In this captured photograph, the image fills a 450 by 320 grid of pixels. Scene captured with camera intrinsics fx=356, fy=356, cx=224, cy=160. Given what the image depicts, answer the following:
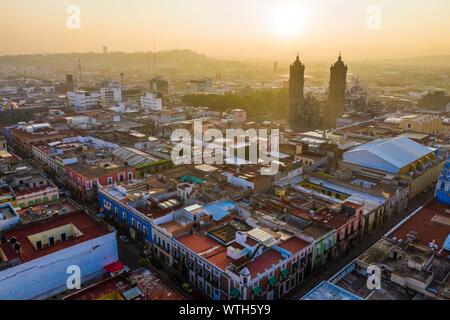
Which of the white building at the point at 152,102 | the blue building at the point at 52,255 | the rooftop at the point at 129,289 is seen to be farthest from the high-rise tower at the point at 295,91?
the rooftop at the point at 129,289

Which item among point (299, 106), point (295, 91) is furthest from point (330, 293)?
point (295, 91)

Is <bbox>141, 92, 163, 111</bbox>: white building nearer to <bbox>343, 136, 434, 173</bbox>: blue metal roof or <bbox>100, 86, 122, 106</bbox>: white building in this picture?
<bbox>100, 86, 122, 106</bbox>: white building

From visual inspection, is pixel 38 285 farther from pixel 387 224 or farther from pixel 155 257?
pixel 387 224

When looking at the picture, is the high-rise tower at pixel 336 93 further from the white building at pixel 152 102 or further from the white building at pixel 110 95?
the white building at pixel 110 95

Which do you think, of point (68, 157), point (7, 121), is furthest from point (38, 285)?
point (7, 121)

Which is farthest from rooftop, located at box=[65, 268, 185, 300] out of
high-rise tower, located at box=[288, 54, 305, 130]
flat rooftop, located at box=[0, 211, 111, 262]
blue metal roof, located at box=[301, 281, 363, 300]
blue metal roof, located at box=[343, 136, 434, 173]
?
high-rise tower, located at box=[288, 54, 305, 130]
